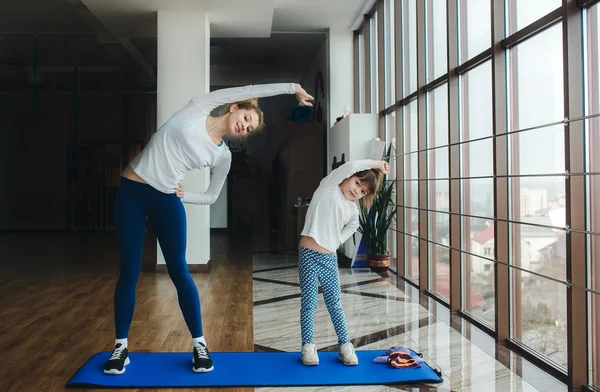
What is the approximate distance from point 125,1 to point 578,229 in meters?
4.24

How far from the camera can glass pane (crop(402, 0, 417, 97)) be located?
4449mm

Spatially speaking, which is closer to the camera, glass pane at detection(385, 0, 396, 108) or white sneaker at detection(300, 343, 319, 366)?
white sneaker at detection(300, 343, 319, 366)

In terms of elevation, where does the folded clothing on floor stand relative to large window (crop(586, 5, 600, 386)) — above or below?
below

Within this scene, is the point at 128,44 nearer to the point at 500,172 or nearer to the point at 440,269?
the point at 440,269

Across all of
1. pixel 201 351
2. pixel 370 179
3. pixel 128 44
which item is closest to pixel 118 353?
pixel 201 351

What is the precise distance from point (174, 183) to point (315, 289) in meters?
0.75

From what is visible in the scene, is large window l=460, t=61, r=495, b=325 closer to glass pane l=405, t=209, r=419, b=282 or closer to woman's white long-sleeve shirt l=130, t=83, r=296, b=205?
glass pane l=405, t=209, r=419, b=282

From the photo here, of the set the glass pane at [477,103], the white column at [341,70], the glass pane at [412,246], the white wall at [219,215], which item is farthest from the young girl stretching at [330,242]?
the white wall at [219,215]

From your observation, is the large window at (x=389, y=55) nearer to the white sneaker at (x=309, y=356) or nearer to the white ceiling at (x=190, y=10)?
the white ceiling at (x=190, y=10)

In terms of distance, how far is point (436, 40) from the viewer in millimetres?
3936

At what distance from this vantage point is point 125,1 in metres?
4.91

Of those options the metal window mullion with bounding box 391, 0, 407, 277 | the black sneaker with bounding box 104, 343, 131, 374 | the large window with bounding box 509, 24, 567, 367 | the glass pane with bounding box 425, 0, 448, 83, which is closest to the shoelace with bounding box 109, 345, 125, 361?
the black sneaker with bounding box 104, 343, 131, 374

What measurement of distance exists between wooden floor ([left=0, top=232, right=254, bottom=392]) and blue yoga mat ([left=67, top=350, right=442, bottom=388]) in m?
0.11

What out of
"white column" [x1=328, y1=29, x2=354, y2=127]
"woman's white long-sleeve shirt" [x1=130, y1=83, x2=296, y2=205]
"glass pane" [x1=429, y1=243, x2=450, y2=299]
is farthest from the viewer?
"white column" [x1=328, y1=29, x2=354, y2=127]
